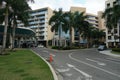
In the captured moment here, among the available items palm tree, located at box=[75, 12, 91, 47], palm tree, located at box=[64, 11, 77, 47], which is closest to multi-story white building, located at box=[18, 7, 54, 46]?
palm tree, located at box=[75, 12, 91, 47]

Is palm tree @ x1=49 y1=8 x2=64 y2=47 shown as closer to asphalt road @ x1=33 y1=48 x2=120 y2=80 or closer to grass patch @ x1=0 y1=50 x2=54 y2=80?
asphalt road @ x1=33 y1=48 x2=120 y2=80

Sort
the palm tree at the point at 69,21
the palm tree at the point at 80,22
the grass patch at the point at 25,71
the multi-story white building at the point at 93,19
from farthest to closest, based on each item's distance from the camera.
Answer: the multi-story white building at the point at 93,19, the palm tree at the point at 80,22, the palm tree at the point at 69,21, the grass patch at the point at 25,71

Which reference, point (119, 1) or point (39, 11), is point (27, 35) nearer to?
point (119, 1)

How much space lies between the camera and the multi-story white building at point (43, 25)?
115 metres

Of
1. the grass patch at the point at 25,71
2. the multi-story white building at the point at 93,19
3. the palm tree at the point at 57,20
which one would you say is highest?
the multi-story white building at the point at 93,19

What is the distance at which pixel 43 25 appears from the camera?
11781cm

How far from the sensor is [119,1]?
4234cm

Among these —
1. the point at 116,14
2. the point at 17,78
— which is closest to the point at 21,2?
the point at 17,78

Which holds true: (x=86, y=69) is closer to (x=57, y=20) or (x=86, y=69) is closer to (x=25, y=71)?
(x=25, y=71)

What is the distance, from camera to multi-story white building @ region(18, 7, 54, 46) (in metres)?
115

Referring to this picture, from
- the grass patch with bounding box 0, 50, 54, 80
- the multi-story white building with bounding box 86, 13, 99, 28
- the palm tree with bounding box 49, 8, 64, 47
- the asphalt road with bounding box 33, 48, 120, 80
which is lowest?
the asphalt road with bounding box 33, 48, 120, 80

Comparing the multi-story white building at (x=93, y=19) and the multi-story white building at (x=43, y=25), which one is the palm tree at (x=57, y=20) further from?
the multi-story white building at (x=93, y=19)

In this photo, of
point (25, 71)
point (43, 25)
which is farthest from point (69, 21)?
point (43, 25)

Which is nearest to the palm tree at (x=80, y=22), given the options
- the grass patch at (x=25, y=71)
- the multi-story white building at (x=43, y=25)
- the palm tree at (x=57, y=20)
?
the palm tree at (x=57, y=20)
